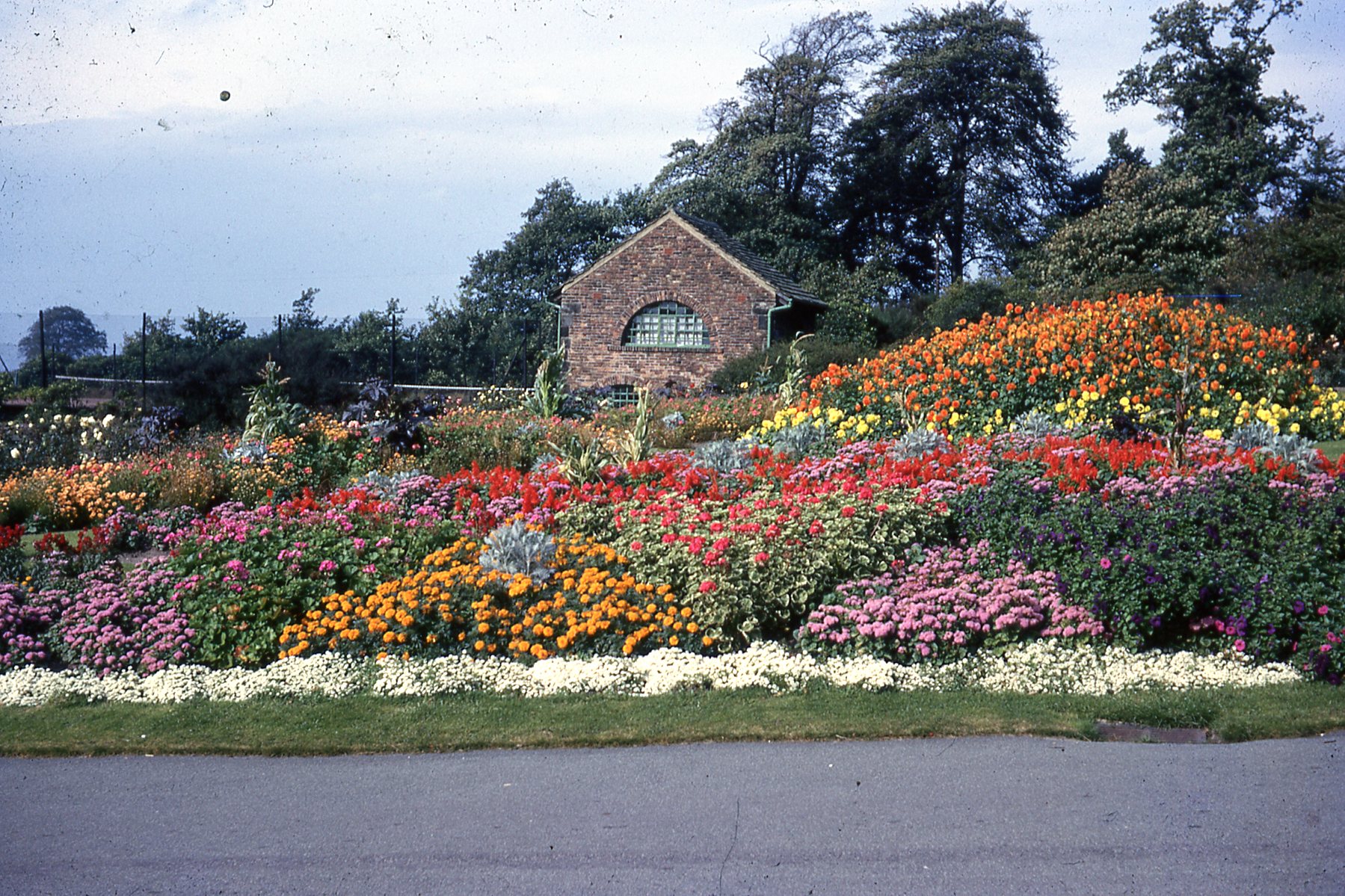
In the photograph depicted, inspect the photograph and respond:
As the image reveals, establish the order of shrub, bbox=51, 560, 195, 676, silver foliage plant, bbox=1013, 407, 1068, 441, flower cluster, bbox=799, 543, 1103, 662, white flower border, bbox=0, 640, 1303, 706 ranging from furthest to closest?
silver foliage plant, bbox=1013, 407, 1068, 441 → shrub, bbox=51, 560, 195, 676 → flower cluster, bbox=799, 543, 1103, 662 → white flower border, bbox=0, 640, 1303, 706

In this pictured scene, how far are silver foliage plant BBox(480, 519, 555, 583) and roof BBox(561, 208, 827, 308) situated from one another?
844 inches

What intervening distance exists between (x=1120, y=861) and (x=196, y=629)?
17.2 ft

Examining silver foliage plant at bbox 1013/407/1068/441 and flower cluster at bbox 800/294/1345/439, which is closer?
silver foliage plant at bbox 1013/407/1068/441

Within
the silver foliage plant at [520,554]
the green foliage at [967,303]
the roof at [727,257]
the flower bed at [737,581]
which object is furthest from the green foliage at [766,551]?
the green foliage at [967,303]

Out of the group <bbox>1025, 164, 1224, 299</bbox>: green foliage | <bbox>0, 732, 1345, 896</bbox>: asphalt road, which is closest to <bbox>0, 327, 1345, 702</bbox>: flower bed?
<bbox>0, 732, 1345, 896</bbox>: asphalt road

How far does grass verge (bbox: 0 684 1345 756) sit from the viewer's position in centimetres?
524

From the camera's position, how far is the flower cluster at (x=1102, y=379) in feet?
37.2

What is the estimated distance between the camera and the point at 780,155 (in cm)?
4012

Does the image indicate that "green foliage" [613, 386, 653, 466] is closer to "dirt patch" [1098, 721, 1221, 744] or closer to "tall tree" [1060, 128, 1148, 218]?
"dirt patch" [1098, 721, 1221, 744]

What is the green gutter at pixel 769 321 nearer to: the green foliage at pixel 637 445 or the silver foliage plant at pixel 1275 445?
the green foliage at pixel 637 445

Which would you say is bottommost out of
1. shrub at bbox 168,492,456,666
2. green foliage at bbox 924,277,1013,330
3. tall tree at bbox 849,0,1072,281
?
shrub at bbox 168,492,456,666

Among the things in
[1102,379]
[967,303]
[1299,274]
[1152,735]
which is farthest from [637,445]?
[967,303]

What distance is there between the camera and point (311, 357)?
74.2ft

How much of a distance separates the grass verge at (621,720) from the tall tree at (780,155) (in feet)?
110
